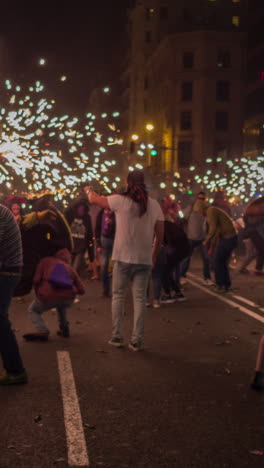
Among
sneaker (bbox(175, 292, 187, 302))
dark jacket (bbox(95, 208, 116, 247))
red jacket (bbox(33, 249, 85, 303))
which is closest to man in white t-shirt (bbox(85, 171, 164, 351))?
red jacket (bbox(33, 249, 85, 303))

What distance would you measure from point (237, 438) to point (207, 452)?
14.2 inches

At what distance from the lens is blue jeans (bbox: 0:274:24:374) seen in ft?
21.4

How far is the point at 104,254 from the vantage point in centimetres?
1373

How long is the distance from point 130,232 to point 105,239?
5451 mm

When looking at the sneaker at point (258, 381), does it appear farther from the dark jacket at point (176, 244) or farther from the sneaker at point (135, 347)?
the dark jacket at point (176, 244)

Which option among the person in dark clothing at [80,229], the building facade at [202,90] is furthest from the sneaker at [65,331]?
the building facade at [202,90]

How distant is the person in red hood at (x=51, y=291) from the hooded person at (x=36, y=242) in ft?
0.53

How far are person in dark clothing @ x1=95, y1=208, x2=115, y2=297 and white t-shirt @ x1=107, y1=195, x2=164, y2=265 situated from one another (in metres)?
5.00

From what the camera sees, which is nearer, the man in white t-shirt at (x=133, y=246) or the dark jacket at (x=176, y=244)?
the man in white t-shirt at (x=133, y=246)

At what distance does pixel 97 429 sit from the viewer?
523 cm

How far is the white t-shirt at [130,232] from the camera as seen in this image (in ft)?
27.3

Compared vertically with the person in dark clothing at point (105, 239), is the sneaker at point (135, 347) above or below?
below

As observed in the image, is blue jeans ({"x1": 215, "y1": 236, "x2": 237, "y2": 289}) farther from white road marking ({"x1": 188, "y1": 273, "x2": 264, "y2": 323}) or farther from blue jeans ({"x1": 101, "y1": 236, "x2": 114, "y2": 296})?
blue jeans ({"x1": 101, "y1": 236, "x2": 114, "y2": 296})

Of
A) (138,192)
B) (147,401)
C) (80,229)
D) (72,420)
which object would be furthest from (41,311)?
(80,229)
